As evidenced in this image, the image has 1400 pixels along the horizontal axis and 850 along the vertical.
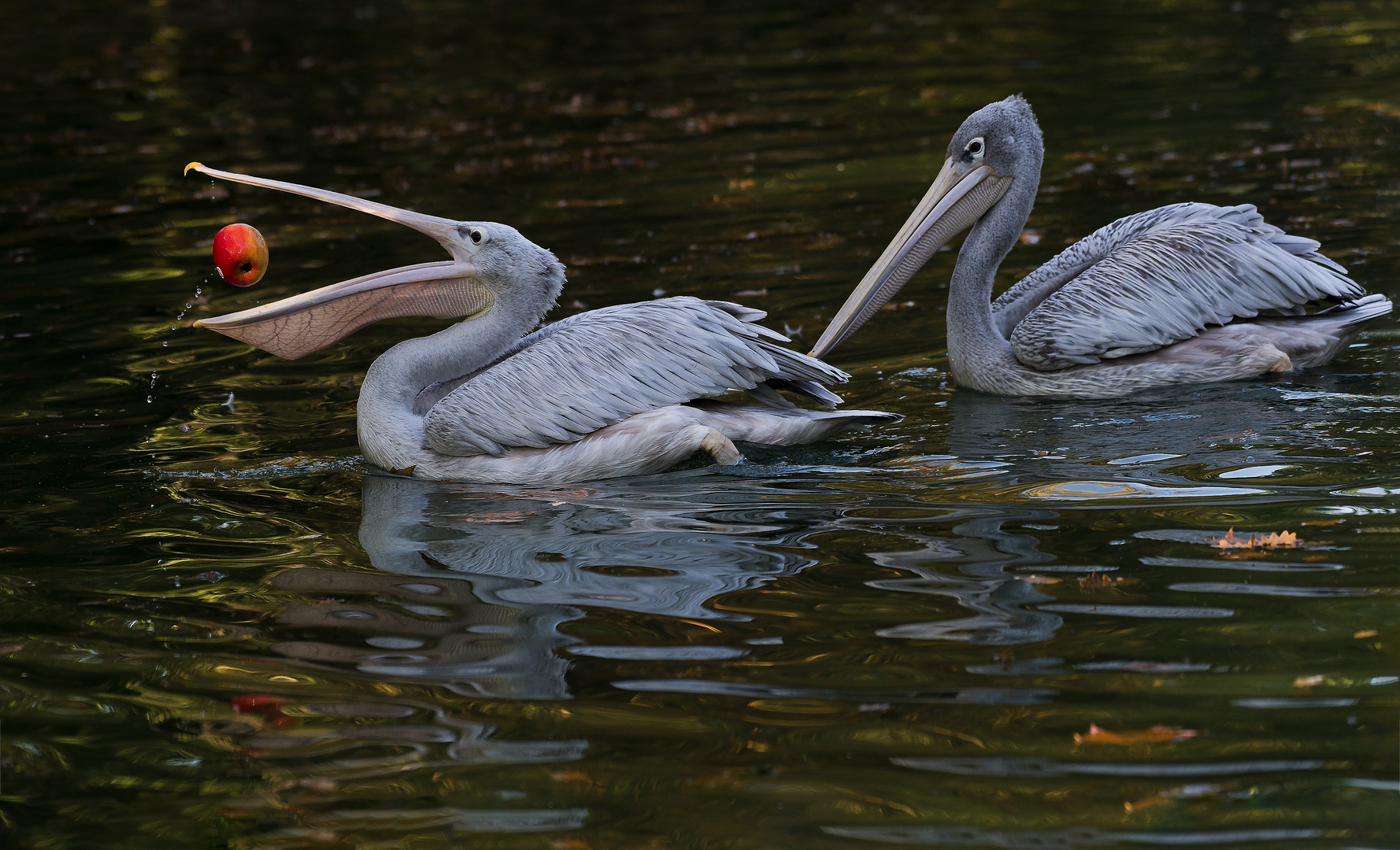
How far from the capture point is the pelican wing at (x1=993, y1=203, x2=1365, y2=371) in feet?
19.2

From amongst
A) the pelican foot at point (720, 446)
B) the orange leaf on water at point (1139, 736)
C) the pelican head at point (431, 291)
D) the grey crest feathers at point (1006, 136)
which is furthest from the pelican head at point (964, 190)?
the orange leaf on water at point (1139, 736)

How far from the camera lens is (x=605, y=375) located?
5.22 m

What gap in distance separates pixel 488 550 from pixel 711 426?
3.42 ft

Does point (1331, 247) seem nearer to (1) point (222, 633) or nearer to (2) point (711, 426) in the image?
(2) point (711, 426)

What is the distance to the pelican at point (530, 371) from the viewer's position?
518cm

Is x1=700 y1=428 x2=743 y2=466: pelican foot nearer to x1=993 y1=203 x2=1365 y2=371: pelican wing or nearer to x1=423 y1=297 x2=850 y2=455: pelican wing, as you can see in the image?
x1=423 y1=297 x2=850 y2=455: pelican wing

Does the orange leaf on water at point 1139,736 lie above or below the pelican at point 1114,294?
below

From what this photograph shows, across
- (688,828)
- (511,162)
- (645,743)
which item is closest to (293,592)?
(645,743)

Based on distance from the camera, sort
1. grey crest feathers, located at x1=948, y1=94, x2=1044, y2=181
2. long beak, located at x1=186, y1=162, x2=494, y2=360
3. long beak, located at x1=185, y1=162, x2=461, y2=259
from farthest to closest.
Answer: grey crest feathers, located at x1=948, y1=94, x2=1044, y2=181
long beak, located at x1=186, y1=162, x2=494, y2=360
long beak, located at x1=185, y1=162, x2=461, y2=259

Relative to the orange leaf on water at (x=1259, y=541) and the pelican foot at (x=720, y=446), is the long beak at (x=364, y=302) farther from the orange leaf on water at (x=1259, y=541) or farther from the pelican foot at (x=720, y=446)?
the orange leaf on water at (x=1259, y=541)

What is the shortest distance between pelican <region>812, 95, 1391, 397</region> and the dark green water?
0.60 ft

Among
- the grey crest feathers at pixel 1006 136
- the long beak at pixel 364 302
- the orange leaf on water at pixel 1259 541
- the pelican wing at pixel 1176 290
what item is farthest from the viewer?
the grey crest feathers at pixel 1006 136

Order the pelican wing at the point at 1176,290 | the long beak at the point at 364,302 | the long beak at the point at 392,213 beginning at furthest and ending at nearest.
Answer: the pelican wing at the point at 1176,290 → the long beak at the point at 364,302 → the long beak at the point at 392,213

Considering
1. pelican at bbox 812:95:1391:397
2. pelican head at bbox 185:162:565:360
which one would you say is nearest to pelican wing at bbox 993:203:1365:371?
pelican at bbox 812:95:1391:397
